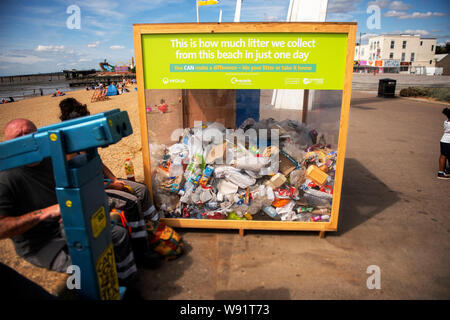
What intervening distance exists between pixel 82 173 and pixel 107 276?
0.80 m

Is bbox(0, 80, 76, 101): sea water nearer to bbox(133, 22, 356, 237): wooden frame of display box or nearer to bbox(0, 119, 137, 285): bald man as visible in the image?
bbox(133, 22, 356, 237): wooden frame of display box

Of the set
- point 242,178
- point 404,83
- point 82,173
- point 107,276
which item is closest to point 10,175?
point 82,173

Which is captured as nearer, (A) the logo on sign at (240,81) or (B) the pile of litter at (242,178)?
(A) the logo on sign at (240,81)

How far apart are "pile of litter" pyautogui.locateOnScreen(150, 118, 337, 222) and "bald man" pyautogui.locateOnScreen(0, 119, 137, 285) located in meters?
1.09

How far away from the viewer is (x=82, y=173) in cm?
173

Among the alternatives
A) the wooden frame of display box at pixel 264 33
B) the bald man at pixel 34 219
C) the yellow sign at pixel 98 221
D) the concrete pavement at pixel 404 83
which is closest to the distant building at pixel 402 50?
the concrete pavement at pixel 404 83

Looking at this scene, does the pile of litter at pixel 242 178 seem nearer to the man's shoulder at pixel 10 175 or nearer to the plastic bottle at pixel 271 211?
the plastic bottle at pixel 271 211

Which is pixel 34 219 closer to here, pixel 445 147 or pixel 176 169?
pixel 176 169

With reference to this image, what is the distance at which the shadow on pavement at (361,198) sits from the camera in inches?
156

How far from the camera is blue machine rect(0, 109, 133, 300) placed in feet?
5.35

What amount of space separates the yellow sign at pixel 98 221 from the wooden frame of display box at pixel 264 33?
141 cm
